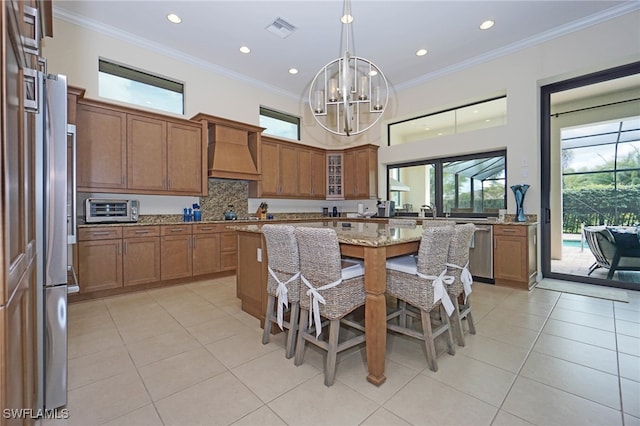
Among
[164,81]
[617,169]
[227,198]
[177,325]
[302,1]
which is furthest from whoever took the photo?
[227,198]

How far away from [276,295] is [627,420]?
82.7 inches

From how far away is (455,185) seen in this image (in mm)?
5062

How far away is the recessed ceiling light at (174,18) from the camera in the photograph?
3.56 m

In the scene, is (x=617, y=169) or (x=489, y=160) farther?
(x=489, y=160)

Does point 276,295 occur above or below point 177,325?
above

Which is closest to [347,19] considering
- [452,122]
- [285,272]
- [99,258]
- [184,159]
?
[285,272]

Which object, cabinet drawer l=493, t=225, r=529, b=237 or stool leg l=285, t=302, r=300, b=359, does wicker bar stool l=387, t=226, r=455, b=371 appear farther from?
cabinet drawer l=493, t=225, r=529, b=237

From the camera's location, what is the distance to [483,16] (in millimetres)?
3555

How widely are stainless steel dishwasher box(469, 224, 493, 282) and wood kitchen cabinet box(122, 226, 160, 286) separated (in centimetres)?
446

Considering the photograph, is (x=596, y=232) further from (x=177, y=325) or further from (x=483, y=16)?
(x=177, y=325)

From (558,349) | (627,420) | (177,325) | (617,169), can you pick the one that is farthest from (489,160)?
(177,325)

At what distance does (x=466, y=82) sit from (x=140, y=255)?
5.60 metres

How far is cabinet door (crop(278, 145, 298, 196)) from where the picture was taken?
18.4ft

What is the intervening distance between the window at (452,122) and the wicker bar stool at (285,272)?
4.21 meters
